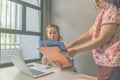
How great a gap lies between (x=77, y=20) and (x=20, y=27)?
3.24 feet

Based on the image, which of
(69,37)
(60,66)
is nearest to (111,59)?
(60,66)

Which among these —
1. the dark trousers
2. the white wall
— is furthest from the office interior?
the dark trousers

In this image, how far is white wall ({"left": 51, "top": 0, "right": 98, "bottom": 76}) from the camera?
242 cm

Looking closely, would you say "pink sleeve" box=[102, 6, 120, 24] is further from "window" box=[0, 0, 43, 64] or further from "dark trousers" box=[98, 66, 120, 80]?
"window" box=[0, 0, 43, 64]

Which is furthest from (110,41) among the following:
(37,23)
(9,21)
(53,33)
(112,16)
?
(37,23)

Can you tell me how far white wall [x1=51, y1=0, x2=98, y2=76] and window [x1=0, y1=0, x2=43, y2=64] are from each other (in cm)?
41

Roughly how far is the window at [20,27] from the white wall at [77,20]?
1.36 ft

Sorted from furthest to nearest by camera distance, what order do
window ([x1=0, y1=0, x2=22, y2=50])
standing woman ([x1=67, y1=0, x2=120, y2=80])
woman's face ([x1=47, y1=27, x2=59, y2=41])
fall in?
window ([x1=0, y1=0, x2=22, y2=50]) < woman's face ([x1=47, y1=27, x2=59, y2=41]) < standing woman ([x1=67, y1=0, x2=120, y2=80])

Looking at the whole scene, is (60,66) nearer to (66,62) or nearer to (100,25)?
(66,62)

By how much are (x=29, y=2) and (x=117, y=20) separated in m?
2.08

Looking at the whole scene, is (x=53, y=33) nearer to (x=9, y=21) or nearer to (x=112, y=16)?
(x=9, y=21)

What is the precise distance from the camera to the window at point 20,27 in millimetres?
2381

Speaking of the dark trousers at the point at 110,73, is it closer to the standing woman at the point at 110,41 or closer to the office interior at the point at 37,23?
the standing woman at the point at 110,41

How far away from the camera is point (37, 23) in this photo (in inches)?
120
